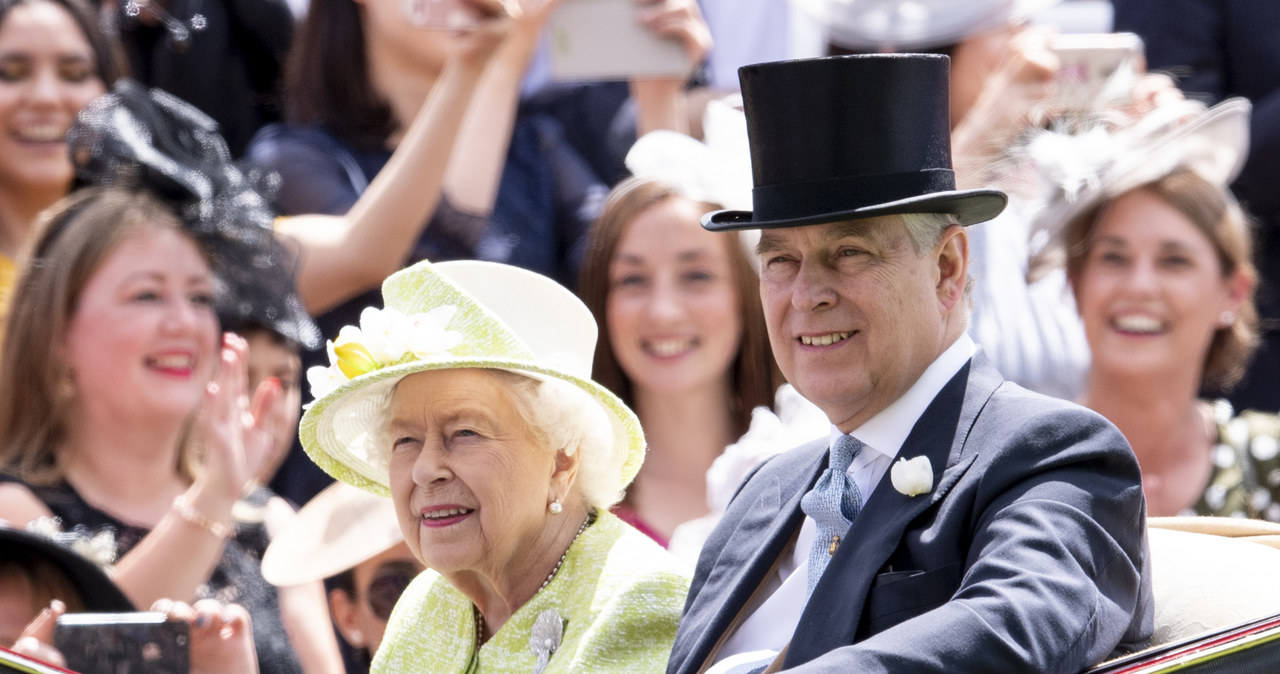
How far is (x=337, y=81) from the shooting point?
476cm

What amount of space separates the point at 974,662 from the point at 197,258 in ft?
9.94

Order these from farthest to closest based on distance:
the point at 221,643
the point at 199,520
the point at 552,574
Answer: the point at 199,520 < the point at 221,643 < the point at 552,574

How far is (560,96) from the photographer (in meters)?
5.11

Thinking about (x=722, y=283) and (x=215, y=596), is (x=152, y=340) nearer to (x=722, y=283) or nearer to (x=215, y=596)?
(x=215, y=596)

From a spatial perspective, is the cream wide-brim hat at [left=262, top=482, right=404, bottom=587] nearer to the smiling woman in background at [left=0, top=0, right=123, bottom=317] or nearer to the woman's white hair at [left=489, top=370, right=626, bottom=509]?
the woman's white hair at [left=489, top=370, right=626, bottom=509]

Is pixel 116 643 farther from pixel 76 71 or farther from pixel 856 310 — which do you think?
pixel 76 71

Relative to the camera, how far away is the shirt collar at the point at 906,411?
2.55 meters

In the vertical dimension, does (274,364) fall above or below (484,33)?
below

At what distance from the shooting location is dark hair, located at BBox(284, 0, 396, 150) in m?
4.76

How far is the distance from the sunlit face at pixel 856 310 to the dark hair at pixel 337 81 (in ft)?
7.99

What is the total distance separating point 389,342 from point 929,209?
1066 mm

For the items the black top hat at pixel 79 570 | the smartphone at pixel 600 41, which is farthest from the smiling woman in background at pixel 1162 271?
the black top hat at pixel 79 570

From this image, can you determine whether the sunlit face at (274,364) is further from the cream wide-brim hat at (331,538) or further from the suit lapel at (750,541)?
the suit lapel at (750,541)

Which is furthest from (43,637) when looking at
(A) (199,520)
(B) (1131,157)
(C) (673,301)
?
(B) (1131,157)
